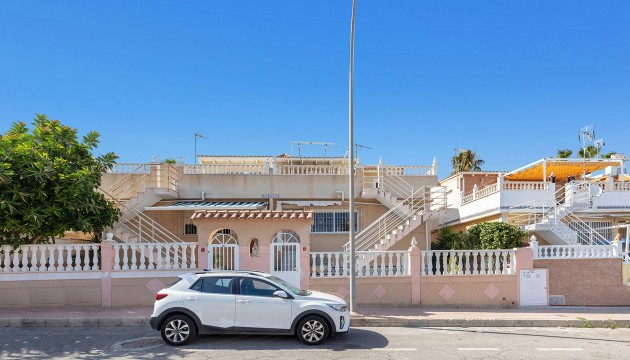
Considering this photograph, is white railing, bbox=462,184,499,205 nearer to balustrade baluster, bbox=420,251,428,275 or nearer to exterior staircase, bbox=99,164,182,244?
balustrade baluster, bbox=420,251,428,275

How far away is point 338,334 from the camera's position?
31.4 feet

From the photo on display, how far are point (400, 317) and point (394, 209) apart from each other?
664 cm

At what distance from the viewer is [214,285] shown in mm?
8852


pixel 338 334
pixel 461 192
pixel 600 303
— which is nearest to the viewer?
pixel 338 334

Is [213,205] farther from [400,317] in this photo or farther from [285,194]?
[400,317]

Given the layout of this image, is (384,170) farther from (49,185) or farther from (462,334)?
(49,185)

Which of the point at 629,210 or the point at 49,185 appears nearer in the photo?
the point at 49,185

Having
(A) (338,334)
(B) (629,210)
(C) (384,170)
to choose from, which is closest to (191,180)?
(C) (384,170)

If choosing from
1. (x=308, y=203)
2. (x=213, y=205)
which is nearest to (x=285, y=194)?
(x=308, y=203)

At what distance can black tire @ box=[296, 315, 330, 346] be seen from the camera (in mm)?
8609

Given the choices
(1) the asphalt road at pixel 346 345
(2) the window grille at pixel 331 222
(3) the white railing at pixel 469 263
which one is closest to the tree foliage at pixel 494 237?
(3) the white railing at pixel 469 263

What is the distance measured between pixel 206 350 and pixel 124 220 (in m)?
10.4

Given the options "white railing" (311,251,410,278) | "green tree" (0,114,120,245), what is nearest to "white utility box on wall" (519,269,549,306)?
"white railing" (311,251,410,278)

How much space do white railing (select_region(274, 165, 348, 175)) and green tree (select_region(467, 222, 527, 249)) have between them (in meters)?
6.29
